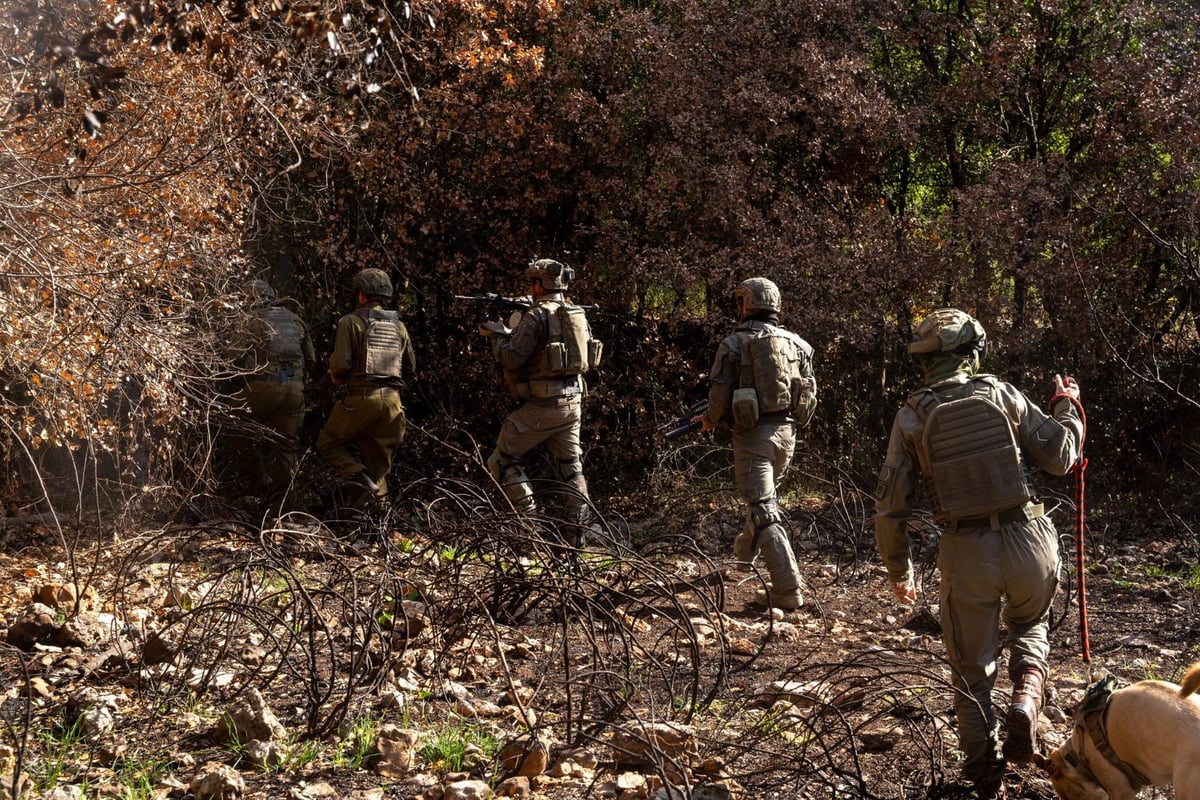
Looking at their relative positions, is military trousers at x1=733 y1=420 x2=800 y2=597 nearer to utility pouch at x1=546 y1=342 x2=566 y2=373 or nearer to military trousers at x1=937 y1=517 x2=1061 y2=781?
utility pouch at x1=546 y1=342 x2=566 y2=373

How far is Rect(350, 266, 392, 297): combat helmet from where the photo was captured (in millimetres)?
9109

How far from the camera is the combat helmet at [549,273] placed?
8.58m

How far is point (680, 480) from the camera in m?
11.0

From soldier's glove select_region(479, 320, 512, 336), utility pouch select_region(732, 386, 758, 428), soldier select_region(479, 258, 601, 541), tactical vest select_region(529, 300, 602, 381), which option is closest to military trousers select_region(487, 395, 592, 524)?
soldier select_region(479, 258, 601, 541)

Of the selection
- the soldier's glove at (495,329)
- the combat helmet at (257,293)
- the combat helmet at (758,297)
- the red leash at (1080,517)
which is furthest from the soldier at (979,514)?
the combat helmet at (257,293)

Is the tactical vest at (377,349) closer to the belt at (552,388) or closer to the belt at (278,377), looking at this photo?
the belt at (278,377)

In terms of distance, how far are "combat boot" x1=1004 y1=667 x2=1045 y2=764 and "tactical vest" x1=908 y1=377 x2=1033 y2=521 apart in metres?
0.64

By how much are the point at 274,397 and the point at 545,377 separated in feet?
7.62

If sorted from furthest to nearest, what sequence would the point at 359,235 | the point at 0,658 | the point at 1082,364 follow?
the point at 359,235 < the point at 1082,364 < the point at 0,658

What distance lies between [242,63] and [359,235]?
4.24 m

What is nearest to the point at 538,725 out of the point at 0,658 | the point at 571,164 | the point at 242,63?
the point at 0,658

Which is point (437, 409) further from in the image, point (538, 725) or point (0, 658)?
point (538, 725)

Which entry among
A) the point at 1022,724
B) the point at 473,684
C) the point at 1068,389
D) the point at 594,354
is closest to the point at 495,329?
the point at 594,354

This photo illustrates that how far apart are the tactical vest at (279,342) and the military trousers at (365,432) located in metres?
0.55
